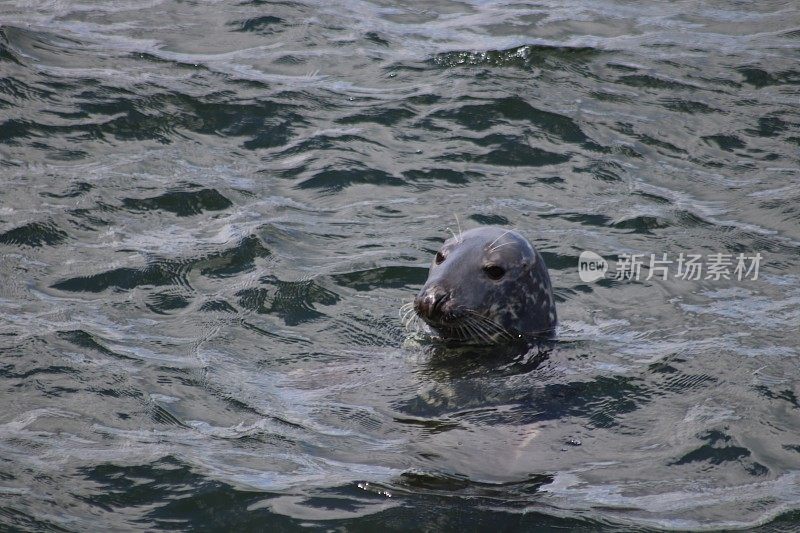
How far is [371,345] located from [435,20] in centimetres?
835

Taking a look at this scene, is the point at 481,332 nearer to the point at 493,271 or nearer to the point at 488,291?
the point at 488,291

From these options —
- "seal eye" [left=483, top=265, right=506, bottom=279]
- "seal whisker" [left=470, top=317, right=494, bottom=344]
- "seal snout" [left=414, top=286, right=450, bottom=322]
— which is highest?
"seal eye" [left=483, top=265, right=506, bottom=279]

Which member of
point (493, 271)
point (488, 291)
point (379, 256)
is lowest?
point (379, 256)

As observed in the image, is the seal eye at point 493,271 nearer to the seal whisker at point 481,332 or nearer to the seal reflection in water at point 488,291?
the seal reflection in water at point 488,291

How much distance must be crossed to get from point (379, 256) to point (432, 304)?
7.48ft

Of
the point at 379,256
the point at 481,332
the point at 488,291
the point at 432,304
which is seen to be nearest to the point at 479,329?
the point at 481,332

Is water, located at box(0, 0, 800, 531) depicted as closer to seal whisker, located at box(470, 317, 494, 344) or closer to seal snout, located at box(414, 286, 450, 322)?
seal whisker, located at box(470, 317, 494, 344)

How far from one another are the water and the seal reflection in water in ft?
0.85

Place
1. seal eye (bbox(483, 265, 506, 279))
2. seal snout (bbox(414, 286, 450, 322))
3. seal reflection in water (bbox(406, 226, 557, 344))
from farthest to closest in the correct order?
seal eye (bbox(483, 265, 506, 279)) → seal reflection in water (bbox(406, 226, 557, 344)) → seal snout (bbox(414, 286, 450, 322))

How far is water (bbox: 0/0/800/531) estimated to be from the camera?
610 centimetres

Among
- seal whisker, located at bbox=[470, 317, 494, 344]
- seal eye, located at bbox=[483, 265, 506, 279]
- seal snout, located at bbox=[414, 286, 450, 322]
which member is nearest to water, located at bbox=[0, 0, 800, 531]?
seal whisker, located at bbox=[470, 317, 494, 344]

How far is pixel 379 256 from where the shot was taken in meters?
9.86

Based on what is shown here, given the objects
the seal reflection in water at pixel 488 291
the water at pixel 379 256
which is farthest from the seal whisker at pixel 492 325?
the water at pixel 379 256

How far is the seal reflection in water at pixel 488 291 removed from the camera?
781cm
